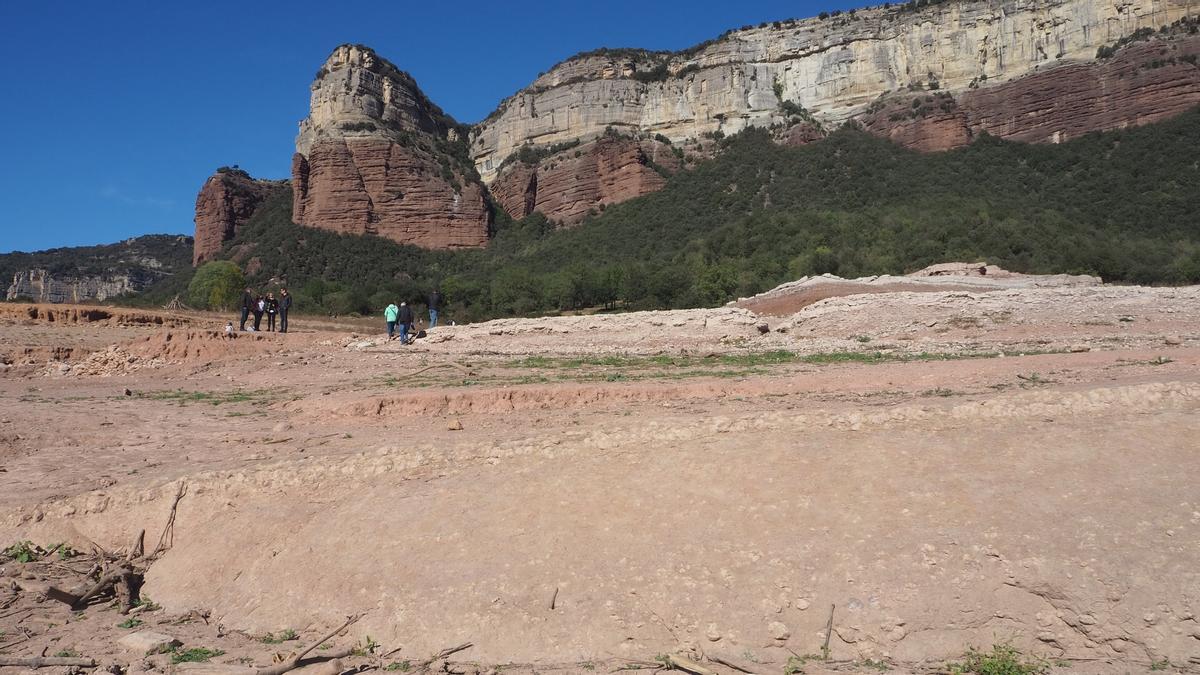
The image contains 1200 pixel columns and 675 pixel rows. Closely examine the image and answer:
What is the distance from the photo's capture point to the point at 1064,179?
50344 mm

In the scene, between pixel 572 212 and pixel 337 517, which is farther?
pixel 572 212

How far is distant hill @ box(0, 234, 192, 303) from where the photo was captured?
8969 centimetres

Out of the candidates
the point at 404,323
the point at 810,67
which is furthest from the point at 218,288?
the point at 810,67

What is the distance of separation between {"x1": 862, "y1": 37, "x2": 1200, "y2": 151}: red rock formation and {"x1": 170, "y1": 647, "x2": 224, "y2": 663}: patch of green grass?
68514 millimetres

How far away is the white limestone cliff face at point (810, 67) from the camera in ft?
214

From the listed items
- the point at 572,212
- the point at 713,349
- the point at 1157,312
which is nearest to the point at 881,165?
the point at 572,212

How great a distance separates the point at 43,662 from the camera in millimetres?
A: 4258

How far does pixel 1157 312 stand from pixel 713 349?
12869 mm

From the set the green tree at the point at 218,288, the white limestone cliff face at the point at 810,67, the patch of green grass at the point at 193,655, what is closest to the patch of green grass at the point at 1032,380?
the patch of green grass at the point at 193,655

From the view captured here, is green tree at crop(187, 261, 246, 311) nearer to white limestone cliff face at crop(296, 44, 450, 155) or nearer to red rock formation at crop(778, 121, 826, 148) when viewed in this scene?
white limestone cliff face at crop(296, 44, 450, 155)

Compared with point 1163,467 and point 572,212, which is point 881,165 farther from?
point 1163,467

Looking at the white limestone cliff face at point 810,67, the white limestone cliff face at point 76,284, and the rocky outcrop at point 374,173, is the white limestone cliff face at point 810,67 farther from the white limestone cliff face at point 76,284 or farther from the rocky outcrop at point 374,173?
the white limestone cliff face at point 76,284

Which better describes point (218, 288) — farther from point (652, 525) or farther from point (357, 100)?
point (652, 525)

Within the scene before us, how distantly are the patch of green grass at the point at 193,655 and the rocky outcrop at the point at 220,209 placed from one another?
9024cm
